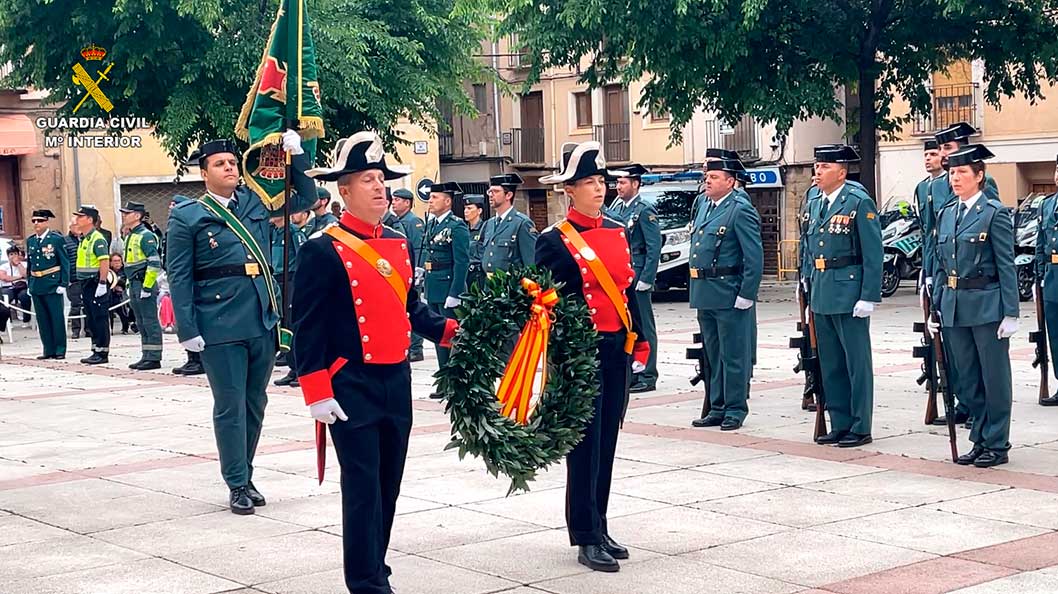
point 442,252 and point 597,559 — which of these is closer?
point 597,559

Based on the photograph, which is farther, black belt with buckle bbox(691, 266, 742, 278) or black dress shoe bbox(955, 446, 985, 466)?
black belt with buckle bbox(691, 266, 742, 278)

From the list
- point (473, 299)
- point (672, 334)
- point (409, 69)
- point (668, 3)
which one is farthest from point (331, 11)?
point (473, 299)

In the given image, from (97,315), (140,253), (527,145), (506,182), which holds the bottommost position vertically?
(97,315)

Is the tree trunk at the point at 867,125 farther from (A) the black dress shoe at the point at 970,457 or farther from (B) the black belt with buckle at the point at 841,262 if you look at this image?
(A) the black dress shoe at the point at 970,457

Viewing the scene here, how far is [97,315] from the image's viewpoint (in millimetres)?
19406

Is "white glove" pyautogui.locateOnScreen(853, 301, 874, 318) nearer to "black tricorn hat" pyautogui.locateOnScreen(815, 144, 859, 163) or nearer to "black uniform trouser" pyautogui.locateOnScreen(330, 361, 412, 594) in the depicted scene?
"black tricorn hat" pyautogui.locateOnScreen(815, 144, 859, 163)

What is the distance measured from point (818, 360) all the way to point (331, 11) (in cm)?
1707

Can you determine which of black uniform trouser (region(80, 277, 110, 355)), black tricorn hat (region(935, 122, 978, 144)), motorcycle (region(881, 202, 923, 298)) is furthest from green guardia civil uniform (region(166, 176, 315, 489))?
motorcycle (region(881, 202, 923, 298))

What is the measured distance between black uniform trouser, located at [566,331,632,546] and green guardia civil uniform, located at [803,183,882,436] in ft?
11.6

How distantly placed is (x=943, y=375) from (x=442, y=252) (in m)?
7.26

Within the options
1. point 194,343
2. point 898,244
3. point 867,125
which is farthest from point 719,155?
point 898,244

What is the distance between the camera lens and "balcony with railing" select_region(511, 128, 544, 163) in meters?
48.0

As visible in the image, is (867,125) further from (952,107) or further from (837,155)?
(837,155)

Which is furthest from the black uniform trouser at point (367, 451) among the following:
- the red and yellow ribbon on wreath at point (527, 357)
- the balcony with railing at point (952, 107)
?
the balcony with railing at point (952, 107)
